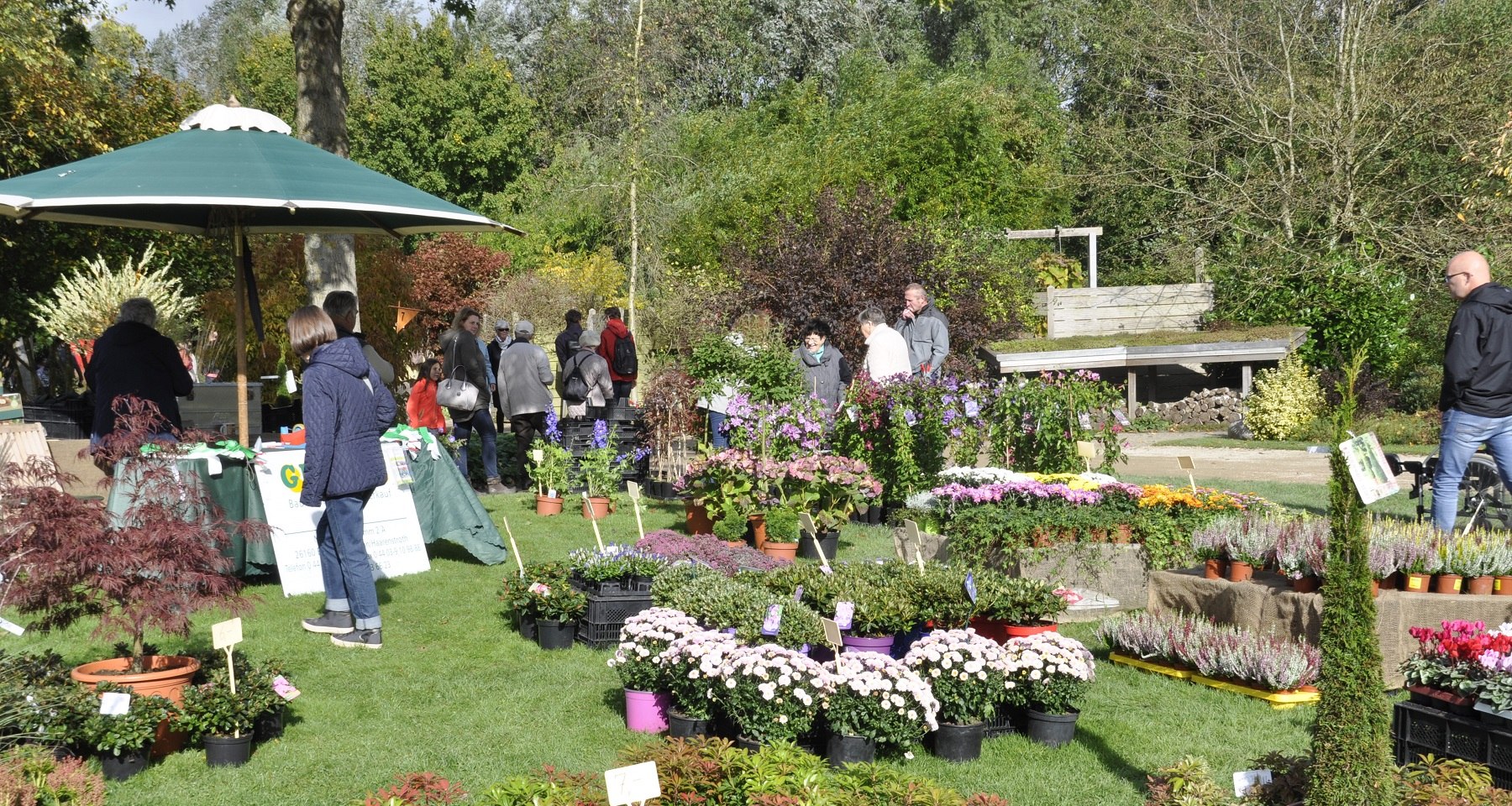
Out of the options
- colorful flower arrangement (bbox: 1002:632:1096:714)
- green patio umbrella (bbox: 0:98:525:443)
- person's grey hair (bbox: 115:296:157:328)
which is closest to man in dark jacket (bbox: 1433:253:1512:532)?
colorful flower arrangement (bbox: 1002:632:1096:714)

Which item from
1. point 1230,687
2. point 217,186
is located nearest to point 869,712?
point 1230,687

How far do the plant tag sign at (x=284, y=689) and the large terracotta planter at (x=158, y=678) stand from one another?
12.8 inches

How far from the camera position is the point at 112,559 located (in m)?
4.57

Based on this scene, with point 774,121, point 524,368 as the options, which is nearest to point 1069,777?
point 524,368

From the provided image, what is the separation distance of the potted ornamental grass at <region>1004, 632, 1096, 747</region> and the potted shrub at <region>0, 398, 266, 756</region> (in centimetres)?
312

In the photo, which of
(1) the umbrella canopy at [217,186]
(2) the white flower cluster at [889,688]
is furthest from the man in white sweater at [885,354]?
(2) the white flower cluster at [889,688]

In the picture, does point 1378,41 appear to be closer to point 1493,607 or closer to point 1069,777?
point 1493,607

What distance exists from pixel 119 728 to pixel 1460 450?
271 inches

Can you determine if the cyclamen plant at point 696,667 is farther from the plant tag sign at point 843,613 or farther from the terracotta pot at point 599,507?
the terracotta pot at point 599,507

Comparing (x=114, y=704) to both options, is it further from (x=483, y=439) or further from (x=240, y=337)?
(x=483, y=439)

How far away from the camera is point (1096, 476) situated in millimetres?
8641

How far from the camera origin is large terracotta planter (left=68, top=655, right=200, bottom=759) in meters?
4.71

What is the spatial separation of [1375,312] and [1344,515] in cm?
1693

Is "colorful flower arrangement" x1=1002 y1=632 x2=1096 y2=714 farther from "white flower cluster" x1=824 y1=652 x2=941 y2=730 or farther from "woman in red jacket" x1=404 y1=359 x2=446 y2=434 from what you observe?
"woman in red jacket" x1=404 y1=359 x2=446 y2=434
